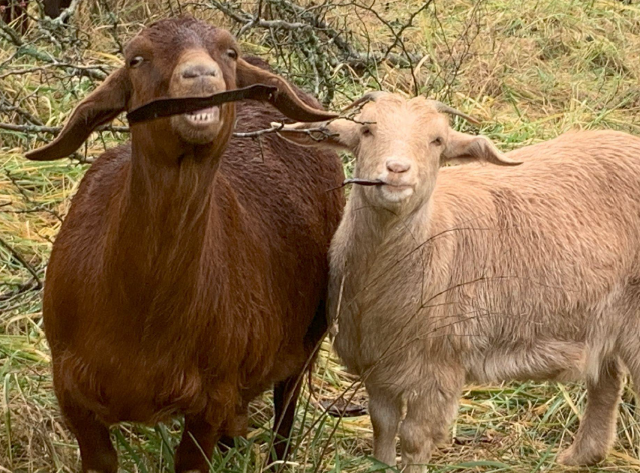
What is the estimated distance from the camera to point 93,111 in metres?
3.84

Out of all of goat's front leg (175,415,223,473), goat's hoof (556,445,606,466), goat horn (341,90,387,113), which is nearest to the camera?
goat's front leg (175,415,223,473)

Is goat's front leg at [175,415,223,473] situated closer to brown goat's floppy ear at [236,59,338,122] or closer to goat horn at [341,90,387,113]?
brown goat's floppy ear at [236,59,338,122]

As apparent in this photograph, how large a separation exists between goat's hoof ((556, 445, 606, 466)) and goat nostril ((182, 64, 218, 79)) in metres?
3.17

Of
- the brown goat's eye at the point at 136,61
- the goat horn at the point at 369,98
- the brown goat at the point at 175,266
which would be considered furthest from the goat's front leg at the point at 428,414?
the brown goat's eye at the point at 136,61

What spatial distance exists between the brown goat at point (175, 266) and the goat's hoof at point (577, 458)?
163 cm

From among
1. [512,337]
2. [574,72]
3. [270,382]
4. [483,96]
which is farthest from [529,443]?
[574,72]

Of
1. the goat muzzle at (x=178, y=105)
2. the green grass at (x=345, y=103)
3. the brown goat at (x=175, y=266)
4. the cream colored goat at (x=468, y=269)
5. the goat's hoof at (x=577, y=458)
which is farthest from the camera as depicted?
the goat's hoof at (x=577, y=458)

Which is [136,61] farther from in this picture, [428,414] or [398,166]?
[428,414]

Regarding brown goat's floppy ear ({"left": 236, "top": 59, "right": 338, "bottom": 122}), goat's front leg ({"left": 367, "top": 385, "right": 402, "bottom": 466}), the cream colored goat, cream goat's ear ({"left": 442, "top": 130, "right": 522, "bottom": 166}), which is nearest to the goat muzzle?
brown goat's floppy ear ({"left": 236, "top": 59, "right": 338, "bottom": 122})

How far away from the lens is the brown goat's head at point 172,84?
11.3ft

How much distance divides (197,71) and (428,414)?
2.08 m

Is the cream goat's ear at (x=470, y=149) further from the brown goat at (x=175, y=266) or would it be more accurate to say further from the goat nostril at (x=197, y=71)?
the goat nostril at (x=197, y=71)

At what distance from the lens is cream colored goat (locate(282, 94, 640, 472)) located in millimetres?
4852

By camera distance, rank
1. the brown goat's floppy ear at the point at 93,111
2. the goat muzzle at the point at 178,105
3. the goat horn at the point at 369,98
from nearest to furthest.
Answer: the goat muzzle at the point at 178,105 → the brown goat's floppy ear at the point at 93,111 → the goat horn at the point at 369,98
